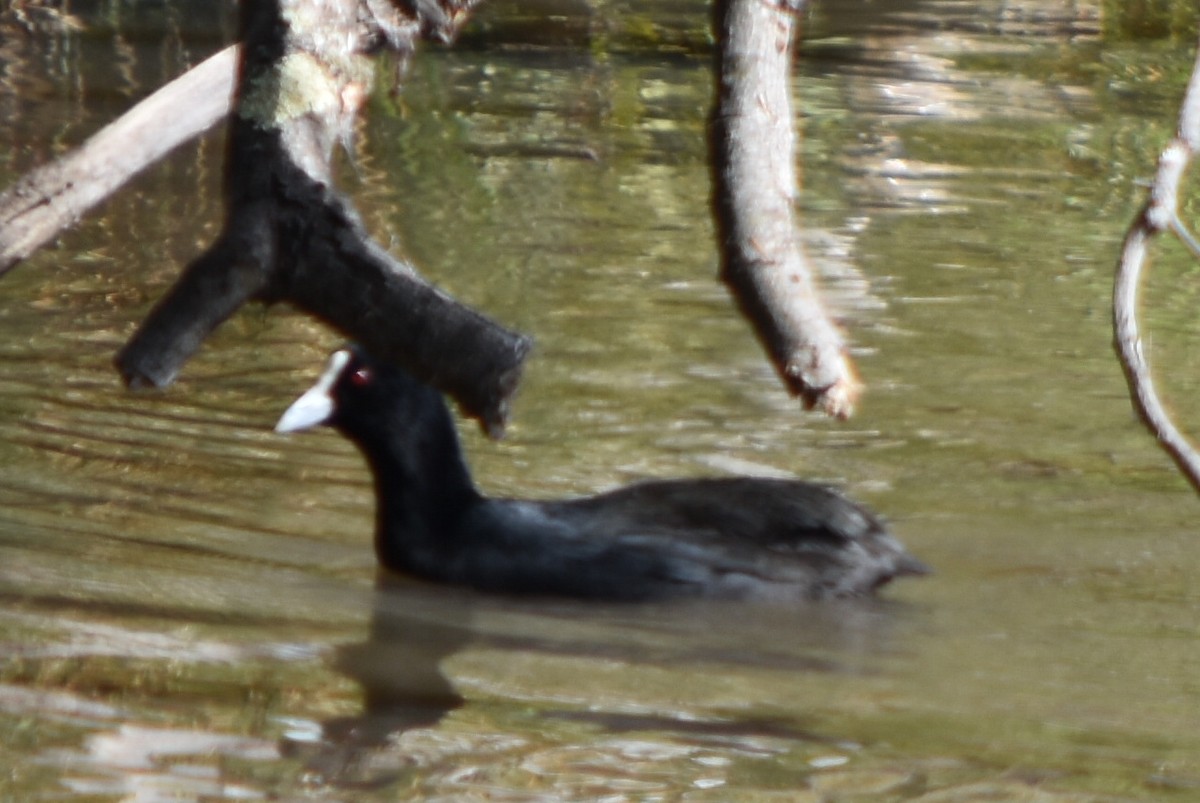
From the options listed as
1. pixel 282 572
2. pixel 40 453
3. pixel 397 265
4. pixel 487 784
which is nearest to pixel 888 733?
pixel 487 784

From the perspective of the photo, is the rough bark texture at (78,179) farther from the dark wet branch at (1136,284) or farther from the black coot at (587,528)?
the black coot at (587,528)

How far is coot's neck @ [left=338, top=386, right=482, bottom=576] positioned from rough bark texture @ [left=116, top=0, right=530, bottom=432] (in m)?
4.53

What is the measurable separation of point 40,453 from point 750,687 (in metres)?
3.34

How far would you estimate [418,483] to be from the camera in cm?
768

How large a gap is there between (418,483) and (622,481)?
4.33 feet

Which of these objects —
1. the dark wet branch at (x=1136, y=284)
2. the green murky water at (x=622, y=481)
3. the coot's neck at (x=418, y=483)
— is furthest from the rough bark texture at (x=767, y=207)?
the coot's neck at (x=418, y=483)

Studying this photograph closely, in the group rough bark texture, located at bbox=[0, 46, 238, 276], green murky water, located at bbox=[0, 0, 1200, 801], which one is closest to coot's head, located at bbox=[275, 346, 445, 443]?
green murky water, located at bbox=[0, 0, 1200, 801]

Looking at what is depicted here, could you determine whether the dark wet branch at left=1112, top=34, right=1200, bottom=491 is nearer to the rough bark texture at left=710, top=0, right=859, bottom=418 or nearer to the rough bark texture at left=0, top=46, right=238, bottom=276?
the rough bark texture at left=710, top=0, right=859, bottom=418

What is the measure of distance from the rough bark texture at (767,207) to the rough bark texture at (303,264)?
0.36m

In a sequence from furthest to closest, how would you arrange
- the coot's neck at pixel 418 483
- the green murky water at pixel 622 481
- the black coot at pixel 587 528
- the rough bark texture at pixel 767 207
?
the coot's neck at pixel 418 483
the black coot at pixel 587 528
the green murky water at pixel 622 481
the rough bark texture at pixel 767 207

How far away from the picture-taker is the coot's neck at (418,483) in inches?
301

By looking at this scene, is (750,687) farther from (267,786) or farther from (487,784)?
(267,786)

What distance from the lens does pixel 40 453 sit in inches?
335

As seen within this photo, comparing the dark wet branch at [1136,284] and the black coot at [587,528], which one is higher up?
the dark wet branch at [1136,284]
